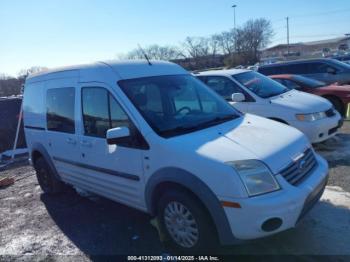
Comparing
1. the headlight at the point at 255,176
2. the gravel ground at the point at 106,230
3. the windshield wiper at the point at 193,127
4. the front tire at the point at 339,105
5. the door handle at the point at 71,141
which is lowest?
the gravel ground at the point at 106,230

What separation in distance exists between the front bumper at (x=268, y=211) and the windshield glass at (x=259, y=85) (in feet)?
14.7

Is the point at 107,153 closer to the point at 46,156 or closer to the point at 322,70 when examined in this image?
the point at 46,156

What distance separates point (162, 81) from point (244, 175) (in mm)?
1841

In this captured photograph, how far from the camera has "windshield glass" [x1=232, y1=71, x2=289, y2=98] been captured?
7.75 metres

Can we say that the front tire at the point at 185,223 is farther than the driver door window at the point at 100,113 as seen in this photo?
No

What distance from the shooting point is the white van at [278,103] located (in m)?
6.96

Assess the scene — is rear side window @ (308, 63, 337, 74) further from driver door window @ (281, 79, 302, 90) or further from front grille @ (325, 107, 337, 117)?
front grille @ (325, 107, 337, 117)

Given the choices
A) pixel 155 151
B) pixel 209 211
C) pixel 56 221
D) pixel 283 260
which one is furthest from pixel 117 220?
pixel 283 260

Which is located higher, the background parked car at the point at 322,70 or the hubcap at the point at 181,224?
the background parked car at the point at 322,70

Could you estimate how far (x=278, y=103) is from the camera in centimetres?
729

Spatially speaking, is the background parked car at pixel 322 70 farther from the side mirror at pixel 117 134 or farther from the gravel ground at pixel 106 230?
the side mirror at pixel 117 134

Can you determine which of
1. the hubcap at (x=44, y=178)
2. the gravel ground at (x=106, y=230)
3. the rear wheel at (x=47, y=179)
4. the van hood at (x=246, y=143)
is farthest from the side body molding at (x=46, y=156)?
the van hood at (x=246, y=143)

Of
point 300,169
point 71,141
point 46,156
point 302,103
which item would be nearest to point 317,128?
point 302,103

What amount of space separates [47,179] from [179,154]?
3.49 meters
